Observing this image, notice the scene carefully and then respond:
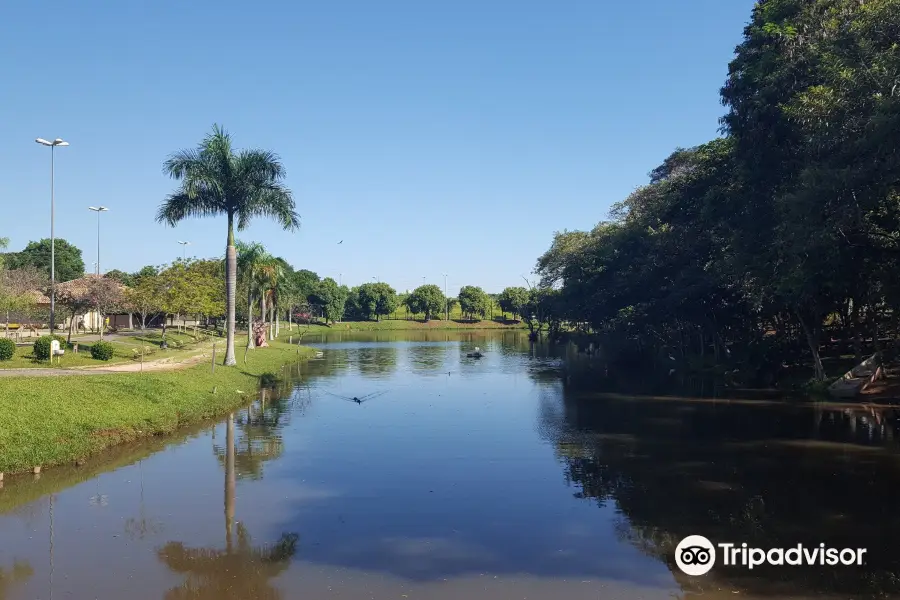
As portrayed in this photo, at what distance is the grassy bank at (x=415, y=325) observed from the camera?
6471 inches

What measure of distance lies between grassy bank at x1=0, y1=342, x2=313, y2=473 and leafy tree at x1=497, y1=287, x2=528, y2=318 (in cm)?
13684

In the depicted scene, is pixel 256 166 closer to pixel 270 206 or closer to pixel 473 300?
pixel 270 206

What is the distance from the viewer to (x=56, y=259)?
11888cm

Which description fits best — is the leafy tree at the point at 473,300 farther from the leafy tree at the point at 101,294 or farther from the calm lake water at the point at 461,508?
the calm lake water at the point at 461,508

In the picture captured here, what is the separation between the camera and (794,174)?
3134 centimetres

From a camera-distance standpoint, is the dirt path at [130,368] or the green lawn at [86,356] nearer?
the dirt path at [130,368]

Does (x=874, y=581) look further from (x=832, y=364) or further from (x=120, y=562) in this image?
(x=832, y=364)

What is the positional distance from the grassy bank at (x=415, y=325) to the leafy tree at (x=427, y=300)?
10.6ft

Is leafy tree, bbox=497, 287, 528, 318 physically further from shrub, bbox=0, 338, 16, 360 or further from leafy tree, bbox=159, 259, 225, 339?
shrub, bbox=0, 338, 16, 360

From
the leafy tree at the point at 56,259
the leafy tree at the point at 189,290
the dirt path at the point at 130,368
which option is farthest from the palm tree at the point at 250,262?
the leafy tree at the point at 56,259

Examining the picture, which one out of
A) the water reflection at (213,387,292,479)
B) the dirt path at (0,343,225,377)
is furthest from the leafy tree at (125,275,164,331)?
the water reflection at (213,387,292,479)

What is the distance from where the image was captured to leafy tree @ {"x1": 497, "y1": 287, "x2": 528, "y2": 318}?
171625 mm

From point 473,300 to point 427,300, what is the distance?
1269 cm

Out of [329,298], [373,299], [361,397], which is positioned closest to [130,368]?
[361,397]
